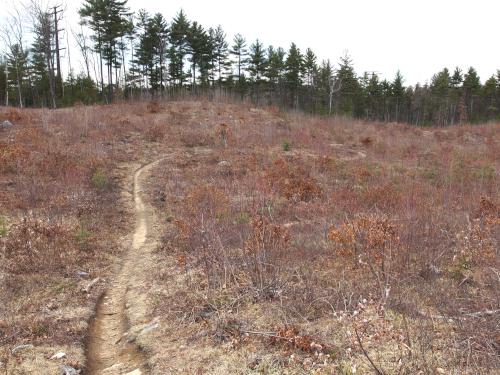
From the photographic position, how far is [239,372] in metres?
3.90

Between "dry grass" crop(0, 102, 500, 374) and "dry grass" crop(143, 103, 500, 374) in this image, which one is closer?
"dry grass" crop(143, 103, 500, 374)

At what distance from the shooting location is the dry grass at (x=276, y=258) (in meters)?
3.81

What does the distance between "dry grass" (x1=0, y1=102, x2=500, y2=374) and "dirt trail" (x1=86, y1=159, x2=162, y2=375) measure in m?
0.22

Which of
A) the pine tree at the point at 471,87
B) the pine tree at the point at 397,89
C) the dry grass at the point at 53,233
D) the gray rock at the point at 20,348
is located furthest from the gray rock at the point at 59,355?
the pine tree at the point at 471,87

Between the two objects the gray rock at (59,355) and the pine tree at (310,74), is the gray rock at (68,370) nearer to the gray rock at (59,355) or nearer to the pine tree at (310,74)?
the gray rock at (59,355)

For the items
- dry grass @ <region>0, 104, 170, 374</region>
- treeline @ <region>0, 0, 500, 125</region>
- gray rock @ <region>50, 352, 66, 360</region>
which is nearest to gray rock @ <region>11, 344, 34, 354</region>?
dry grass @ <region>0, 104, 170, 374</region>

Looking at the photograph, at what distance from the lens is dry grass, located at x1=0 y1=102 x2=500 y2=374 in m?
3.81

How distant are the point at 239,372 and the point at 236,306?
1.22 m

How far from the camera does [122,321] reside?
5.64m

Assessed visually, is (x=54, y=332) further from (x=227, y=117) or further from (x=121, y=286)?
(x=227, y=117)

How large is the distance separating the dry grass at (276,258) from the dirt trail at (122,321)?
8.9 inches

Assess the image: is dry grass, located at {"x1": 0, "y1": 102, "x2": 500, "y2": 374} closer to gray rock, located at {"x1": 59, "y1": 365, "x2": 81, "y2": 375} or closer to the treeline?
gray rock, located at {"x1": 59, "y1": 365, "x2": 81, "y2": 375}

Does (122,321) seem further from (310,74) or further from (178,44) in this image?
(310,74)

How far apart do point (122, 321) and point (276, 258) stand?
2.53 m
